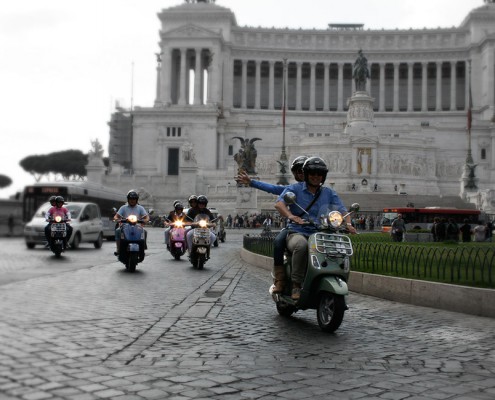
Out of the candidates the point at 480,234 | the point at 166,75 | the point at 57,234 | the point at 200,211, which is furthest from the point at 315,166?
the point at 166,75

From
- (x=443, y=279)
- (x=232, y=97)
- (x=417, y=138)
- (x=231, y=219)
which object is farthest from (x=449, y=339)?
(x=232, y=97)

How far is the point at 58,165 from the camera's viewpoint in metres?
113

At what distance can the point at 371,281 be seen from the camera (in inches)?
523

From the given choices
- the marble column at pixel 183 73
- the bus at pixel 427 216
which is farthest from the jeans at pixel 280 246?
the marble column at pixel 183 73

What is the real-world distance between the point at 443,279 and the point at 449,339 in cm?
368

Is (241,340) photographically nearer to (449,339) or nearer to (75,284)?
(449,339)

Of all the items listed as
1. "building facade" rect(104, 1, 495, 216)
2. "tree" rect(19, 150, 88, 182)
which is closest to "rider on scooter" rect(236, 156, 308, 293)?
"building facade" rect(104, 1, 495, 216)

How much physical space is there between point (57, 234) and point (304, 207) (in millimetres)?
13894

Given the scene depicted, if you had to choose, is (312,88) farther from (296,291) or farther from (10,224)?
(296,291)

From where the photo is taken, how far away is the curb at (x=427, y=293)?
34.5 feet

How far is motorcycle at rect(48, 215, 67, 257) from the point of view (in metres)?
21.2

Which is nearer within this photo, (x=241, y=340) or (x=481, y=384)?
(x=481, y=384)

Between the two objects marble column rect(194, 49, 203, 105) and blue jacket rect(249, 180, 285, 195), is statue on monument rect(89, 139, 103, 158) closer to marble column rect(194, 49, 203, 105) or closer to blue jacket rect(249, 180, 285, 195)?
marble column rect(194, 49, 203, 105)

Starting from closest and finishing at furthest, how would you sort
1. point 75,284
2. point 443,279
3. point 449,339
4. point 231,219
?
1. point 449,339
2. point 443,279
3. point 75,284
4. point 231,219
